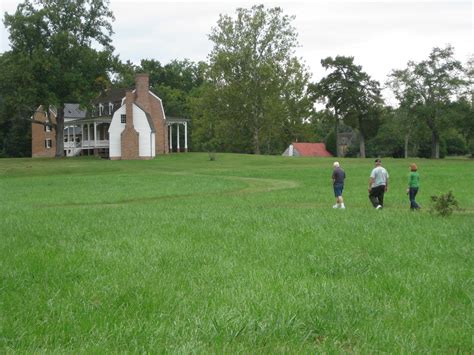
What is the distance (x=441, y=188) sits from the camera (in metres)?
31.1

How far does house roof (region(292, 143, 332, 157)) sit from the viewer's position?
97.2 metres

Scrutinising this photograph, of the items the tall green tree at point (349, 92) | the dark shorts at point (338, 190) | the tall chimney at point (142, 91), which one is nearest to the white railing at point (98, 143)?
the tall chimney at point (142, 91)

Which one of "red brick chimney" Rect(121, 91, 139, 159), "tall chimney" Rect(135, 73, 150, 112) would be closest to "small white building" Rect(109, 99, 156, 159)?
"red brick chimney" Rect(121, 91, 139, 159)

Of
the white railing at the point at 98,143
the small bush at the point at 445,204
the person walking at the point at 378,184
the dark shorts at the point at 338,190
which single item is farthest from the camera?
the white railing at the point at 98,143

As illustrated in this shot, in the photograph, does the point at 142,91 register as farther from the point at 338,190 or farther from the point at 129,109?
the point at 338,190

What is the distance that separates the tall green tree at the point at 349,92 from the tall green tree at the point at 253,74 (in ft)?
45.7

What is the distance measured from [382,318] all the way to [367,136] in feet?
283

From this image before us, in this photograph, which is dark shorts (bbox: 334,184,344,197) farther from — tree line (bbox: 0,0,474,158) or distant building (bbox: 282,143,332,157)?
distant building (bbox: 282,143,332,157)

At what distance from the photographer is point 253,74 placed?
6919 centimetres

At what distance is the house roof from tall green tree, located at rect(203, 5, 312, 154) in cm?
2541

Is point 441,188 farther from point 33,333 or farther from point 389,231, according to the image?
point 33,333

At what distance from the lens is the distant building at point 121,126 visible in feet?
217

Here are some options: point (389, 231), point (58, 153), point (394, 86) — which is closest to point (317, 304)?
point (389, 231)

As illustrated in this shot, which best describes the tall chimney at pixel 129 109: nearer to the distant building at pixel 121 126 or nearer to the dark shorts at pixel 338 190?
the distant building at pixel 121 126
